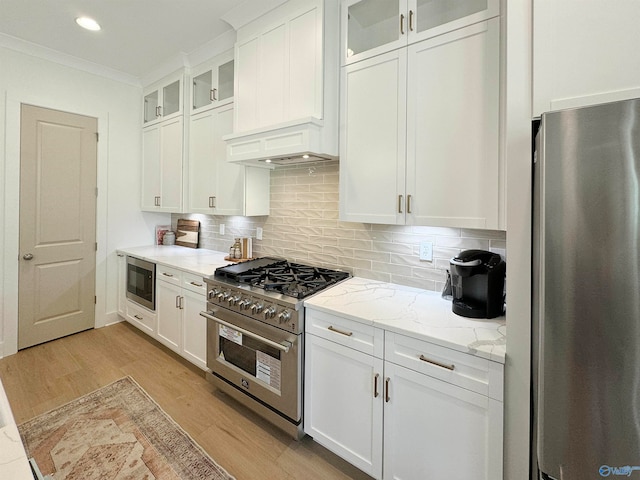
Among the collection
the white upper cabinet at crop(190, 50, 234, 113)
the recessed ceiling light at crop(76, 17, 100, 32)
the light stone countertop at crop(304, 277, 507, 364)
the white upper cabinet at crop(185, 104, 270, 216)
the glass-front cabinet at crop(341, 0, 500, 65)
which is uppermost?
the recessed ceiling light at crop(76, 17, 100, 32)

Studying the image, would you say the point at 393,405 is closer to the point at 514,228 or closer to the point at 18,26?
the point at 514,228

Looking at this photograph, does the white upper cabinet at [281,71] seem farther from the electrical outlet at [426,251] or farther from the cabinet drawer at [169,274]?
the cabinet drawer at [169,274]

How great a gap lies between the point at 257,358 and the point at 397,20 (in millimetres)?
2219

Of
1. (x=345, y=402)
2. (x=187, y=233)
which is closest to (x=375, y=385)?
(x=345, y=402)

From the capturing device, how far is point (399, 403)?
4.70 feet

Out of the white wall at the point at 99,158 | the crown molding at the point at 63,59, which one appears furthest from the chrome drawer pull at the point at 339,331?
the crown molding at the point at 63,59

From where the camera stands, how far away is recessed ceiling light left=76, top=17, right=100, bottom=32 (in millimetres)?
2434

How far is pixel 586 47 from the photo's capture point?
37.6 inches

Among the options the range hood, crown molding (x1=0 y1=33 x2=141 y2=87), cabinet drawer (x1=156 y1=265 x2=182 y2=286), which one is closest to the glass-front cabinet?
the range hood

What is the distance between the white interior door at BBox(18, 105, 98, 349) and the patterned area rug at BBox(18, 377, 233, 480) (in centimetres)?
138

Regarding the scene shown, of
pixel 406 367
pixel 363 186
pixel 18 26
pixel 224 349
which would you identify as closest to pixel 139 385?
pixel 224 349

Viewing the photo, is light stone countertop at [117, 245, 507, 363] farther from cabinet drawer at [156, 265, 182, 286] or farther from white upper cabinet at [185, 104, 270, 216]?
white upper cabinet at [185, 104, 270, 216]

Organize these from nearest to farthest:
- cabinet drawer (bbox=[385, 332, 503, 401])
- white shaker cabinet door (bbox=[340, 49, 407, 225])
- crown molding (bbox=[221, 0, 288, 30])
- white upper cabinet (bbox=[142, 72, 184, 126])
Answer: cabinet drawer (bbox=[385, 332, 503, 401]), white shaker cabinet door (bbox=[340, 49, 407, 225]), crown molding (bbox=[221, 0, 288, 30]), white upper cabinet (bbox=[142, 72, 184, 126])

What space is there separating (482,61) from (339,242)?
1.43m
